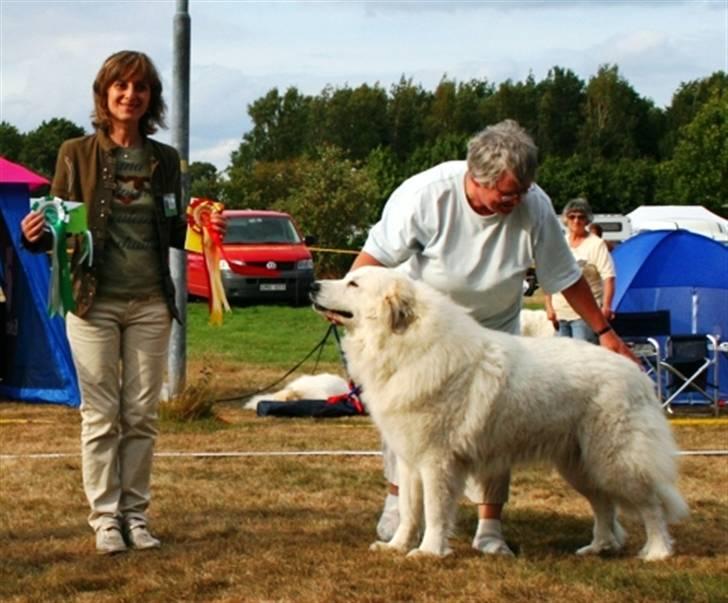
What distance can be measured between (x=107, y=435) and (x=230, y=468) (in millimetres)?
2428

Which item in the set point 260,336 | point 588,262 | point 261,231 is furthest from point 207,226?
point 261,231

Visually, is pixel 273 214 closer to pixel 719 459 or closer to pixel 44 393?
pixel 44 393

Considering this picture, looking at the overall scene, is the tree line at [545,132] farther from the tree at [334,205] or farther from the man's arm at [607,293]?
the man's arm at [607,293]

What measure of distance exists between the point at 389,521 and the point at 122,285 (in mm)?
1527

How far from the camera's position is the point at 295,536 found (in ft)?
18.1

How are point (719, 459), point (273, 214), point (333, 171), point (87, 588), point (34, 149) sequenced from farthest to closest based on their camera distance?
point (34, 149)
point (333, 171)
point (273, 214)
point (719, 459)
point (87, 588)

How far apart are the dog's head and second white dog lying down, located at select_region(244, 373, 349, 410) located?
5.73 meters

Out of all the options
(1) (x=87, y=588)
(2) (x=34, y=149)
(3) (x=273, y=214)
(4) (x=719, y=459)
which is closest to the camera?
(1) (x=87, y=588)

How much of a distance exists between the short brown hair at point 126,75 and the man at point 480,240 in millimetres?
1007

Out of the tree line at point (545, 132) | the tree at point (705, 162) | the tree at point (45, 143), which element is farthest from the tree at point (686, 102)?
the tree at point (45, 143)

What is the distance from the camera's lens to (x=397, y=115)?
Answer: 72.8m

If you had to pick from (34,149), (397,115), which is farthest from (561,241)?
(397,115)

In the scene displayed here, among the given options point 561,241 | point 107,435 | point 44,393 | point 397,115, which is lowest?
point 44,393

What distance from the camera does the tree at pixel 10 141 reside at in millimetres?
55344
